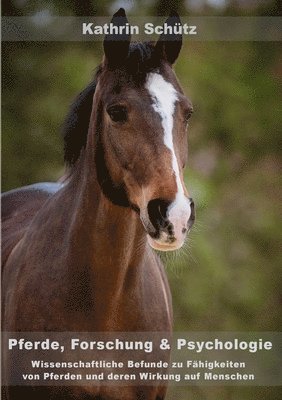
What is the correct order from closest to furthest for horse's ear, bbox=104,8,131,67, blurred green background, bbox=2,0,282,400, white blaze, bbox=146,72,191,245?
white blaze, bbox=146,72,191,245 < horse's ear, bbox=104,8,131,67 < blurred green background, bbox=2,0,282,400

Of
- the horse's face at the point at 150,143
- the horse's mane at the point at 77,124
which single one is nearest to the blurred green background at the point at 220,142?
the horse's mane at the point at 77,124

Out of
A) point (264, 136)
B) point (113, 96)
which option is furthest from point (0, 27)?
point (264, 136)

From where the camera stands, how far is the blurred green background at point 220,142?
1.47 metres

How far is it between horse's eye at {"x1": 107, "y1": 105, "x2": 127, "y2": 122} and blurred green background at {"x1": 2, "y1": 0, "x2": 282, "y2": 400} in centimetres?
33

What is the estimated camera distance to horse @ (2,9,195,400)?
1.07 meters

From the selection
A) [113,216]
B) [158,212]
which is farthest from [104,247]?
[158,212]

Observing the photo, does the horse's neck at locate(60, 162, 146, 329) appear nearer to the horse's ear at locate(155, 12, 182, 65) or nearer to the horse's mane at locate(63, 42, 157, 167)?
the horse's mane at locate(63, 42, 157, 167)

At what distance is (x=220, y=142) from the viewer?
1.71 meters

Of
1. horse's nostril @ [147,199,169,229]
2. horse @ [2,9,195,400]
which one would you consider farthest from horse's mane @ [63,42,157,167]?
horse's nostril @ [147,199,169,229]

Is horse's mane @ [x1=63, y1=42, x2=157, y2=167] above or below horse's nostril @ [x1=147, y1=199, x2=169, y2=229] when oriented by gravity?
above

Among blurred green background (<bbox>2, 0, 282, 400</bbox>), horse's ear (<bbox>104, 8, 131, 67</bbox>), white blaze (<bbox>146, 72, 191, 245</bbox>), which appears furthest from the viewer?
blurred green background (<bbox>2, 0, 282, 400</bbox>)

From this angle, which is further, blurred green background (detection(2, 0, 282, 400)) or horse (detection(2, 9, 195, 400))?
blurred green background (detection(2, 0, 282, 400))

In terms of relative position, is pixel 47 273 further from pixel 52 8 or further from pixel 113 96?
pixel 52 8

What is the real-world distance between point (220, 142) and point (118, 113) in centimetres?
65
